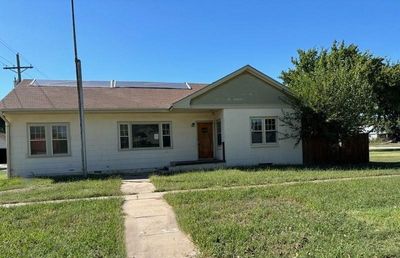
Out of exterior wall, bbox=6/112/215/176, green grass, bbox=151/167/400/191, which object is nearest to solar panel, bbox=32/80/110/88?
exterior wall, bbox=6/112/215/176

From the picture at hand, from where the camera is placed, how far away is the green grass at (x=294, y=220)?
581 centimetres

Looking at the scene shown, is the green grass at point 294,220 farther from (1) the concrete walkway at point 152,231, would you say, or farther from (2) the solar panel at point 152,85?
(2) the solar panel at point 152,85

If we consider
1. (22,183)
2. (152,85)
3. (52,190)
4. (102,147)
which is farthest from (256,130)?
(22,183)

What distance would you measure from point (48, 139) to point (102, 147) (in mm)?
2366

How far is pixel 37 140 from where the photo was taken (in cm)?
1756

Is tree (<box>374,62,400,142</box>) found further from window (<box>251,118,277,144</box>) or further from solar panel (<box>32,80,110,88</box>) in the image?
solar panel (<box>32,80,110,88</box>)

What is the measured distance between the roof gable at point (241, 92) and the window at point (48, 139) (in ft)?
17.1

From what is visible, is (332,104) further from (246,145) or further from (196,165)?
(196,165)

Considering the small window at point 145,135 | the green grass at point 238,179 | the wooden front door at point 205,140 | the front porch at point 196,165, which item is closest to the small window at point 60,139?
the small window at point 145,135

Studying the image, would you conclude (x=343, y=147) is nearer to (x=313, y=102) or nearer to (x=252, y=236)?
(x=313, y=102)

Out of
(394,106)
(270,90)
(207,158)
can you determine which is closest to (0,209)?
(207,158)

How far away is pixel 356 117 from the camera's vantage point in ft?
60.7

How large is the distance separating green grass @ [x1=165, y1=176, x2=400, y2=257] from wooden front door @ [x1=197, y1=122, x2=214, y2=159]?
9419mm

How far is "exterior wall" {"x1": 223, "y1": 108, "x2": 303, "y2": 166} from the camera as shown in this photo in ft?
61.9
